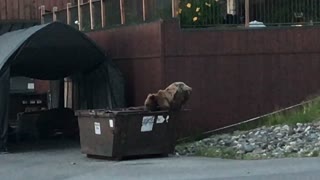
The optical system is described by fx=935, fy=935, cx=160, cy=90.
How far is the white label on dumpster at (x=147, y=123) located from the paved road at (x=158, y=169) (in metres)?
0.70

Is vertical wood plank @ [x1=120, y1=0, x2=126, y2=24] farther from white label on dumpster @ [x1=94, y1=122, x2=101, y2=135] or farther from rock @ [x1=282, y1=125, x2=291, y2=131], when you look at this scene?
rock @ [x1=282, y1=125, x2=291, y2=131]

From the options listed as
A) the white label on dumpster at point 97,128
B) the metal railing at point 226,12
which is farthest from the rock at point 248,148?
the metal railing at point 226,12

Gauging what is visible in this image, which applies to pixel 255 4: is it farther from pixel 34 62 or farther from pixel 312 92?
pixel 34 62

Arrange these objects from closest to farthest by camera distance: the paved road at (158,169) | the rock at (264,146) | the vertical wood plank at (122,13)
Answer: the paved road at (158,169), the rock at (264,146), the vertical wood plank at (122,13)

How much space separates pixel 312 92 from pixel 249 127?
81.8 inches

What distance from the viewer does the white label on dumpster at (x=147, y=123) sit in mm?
20875

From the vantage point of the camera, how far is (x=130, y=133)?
20.8 m

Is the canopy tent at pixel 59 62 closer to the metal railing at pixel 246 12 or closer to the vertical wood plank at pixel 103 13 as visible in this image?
the vertical wood plank at pixel 103 13

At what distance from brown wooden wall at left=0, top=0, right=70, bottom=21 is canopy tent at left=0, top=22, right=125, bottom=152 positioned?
42.5ft

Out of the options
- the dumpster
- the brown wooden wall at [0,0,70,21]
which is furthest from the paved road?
the brown wooden wall at [0,0,70,21]

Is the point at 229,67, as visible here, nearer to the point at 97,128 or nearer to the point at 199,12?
the point at 199,12

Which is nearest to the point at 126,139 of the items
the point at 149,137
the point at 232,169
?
the point at 149,137

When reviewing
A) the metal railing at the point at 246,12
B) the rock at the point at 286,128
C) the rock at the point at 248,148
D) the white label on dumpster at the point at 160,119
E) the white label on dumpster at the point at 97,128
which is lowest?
the rock at the point at 248,148

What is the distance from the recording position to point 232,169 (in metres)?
17.5
